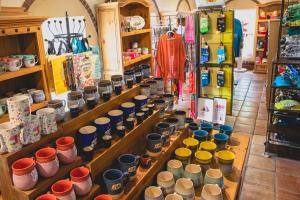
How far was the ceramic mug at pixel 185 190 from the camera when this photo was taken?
1564 millimetres

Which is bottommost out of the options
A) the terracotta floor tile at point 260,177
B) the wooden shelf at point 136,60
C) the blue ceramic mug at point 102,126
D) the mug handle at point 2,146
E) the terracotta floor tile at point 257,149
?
the terracotta floor tile at point 260,177

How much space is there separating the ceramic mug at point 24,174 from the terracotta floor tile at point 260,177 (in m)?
2.45

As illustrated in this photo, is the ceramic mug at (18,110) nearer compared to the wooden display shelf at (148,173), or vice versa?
the ceramic mug at (18,110)

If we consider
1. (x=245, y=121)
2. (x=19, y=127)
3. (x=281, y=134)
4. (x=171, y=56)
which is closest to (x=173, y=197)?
(x=19, y=127)

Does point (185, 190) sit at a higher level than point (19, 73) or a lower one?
lower

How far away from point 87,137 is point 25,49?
1.22 meters

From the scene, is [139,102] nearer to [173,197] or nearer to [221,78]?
[173,197]

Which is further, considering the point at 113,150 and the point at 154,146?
the point at 154,146

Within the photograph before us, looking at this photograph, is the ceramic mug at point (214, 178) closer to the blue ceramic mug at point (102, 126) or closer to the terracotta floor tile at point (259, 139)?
the blue ceramic mug at point (102, 126)

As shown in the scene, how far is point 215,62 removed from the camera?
3971mm

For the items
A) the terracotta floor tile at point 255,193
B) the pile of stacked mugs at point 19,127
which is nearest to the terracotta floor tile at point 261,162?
the terracotta floor tile at point 255,193

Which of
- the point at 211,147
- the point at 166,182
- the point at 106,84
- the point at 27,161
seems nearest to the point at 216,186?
the point at 166,182

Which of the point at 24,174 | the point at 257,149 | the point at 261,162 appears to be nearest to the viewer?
the point at 24,174

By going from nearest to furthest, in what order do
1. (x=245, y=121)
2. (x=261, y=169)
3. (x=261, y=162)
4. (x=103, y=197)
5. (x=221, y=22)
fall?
(x=103, y=197) → (x=261, y=169) → (x=261, y=162) → (x=221, y=22) → (x=245, y=121)
